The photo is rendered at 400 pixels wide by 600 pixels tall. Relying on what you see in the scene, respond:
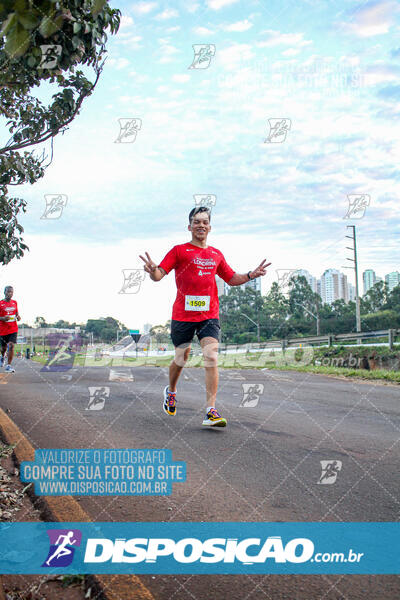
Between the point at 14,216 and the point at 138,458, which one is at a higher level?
the point at 14,216

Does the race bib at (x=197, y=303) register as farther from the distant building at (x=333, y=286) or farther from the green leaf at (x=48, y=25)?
the distant building at (x=333, y=286)

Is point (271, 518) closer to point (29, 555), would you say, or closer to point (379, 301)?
point (29, 555)

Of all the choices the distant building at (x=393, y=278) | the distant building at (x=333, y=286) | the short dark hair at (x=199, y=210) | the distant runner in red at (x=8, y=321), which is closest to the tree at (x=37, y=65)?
the short dark hair at (x=199, y=210)

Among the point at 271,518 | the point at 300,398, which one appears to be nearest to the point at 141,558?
the point at 271,518

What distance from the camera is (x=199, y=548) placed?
2.31m

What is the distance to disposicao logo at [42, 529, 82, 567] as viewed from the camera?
2178 millimetres

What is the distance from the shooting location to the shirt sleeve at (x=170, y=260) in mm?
4547

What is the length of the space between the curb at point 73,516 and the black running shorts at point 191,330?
1.63 metres

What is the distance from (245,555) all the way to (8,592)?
1.02m

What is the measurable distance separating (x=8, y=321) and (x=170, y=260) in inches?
325

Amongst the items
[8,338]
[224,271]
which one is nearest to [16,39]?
[224,271]

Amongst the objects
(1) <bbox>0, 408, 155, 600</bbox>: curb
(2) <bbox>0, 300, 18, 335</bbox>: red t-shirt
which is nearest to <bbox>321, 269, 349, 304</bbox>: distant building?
(2) <bbox>0, 300, 18, 335</bbox>: red t-shirt

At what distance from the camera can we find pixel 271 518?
2.62 m

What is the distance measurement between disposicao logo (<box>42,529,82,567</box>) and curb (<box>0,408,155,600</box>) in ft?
0.43
